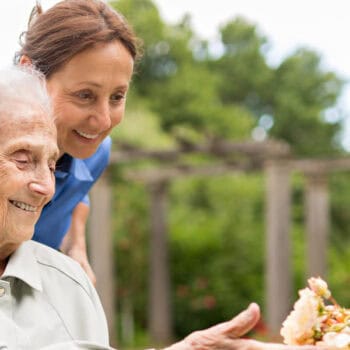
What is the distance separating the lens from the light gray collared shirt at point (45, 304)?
1.90m

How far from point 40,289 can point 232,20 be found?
16476 millimetres

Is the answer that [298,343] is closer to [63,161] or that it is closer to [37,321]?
[37,321]

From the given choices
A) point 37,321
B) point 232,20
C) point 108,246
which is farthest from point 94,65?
point 232,20

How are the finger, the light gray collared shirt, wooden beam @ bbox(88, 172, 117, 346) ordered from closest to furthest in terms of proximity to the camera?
the finger, the light gray collared shirt, wooden beam @ bbox(88, 172, 117, 346)

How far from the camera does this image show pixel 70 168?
279 centimetres

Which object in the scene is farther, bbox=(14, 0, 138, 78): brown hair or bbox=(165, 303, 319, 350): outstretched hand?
bbox=(14, 0, 138, 78): brown hair

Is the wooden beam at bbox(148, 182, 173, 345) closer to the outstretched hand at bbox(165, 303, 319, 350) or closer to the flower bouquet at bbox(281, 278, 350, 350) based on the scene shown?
the flower bouquet at bbox(281, 278, 350, 350)

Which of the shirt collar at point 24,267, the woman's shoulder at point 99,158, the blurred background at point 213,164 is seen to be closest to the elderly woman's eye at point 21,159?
the shirt collar at point 24,267

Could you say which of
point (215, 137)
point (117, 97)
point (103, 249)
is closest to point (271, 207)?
point (215, 137)

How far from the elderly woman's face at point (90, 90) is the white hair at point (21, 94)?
305 millimetres

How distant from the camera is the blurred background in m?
12.7

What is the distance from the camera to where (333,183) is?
50.6 feet

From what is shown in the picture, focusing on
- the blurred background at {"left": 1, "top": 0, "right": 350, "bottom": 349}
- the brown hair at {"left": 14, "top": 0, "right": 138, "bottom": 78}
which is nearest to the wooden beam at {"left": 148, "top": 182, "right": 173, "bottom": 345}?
the blurred background at {"left": 1, "top": 0, "right": 350, "bottom": 349}

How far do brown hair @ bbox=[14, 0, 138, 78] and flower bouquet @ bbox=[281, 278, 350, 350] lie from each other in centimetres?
94
